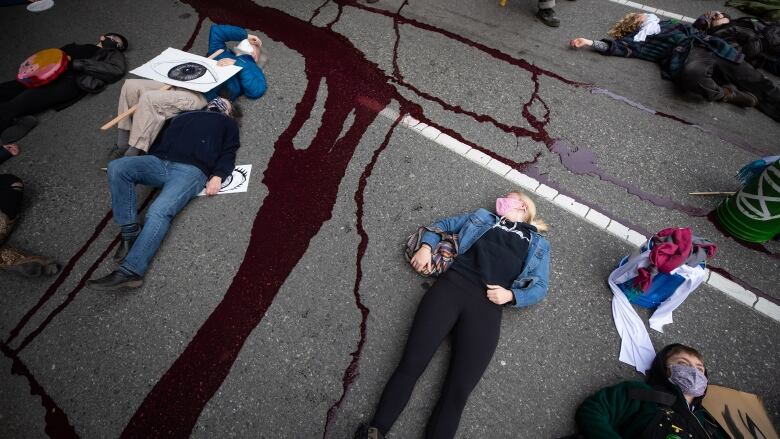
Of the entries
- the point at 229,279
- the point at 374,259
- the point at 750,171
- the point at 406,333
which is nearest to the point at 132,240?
the point at 229,279

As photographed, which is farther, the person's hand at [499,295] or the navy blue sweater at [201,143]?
the navy blue sweater at [201,143]

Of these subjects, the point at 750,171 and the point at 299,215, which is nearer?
the point at 750,171

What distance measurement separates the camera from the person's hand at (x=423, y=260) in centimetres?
234

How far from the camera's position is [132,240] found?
2621mm

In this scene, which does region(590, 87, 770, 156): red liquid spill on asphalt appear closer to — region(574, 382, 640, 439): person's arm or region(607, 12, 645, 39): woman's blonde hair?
region(607, 12, 645, 39): woman's blonde hair

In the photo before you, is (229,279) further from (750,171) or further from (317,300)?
(750,171)

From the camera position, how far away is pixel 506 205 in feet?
8.36

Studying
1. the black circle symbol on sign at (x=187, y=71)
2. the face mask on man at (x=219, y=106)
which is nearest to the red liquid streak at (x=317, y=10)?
the black circle symbol on sign at (x=187, y=71)

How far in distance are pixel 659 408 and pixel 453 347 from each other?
1.10 metres

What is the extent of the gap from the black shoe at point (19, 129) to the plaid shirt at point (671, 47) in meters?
6.06

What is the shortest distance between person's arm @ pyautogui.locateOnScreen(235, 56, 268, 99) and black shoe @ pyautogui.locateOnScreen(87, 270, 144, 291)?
6.64 ft

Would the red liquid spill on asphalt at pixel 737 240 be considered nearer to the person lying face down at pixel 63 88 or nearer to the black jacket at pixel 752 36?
the black jacket at pixel 752 36

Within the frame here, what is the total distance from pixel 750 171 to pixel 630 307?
1.46 meters

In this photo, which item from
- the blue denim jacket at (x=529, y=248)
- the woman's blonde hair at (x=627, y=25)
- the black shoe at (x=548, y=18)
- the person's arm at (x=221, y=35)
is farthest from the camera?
the black shoe at (x=548, y=18)
